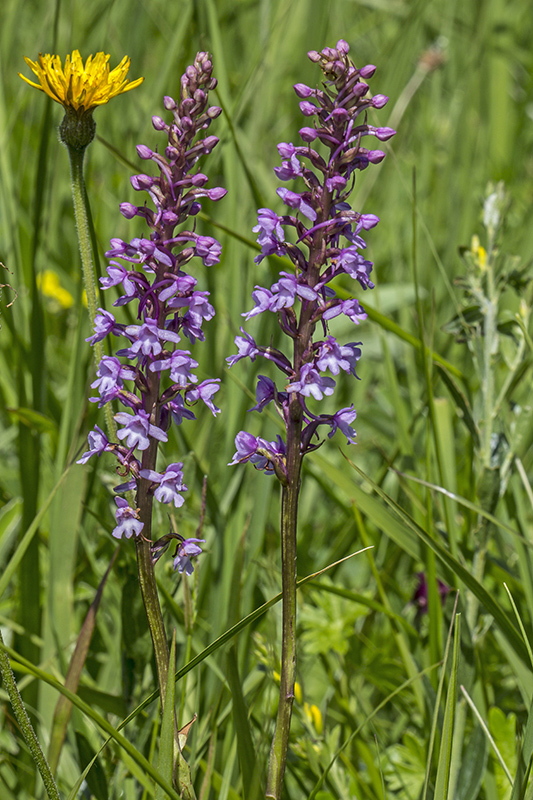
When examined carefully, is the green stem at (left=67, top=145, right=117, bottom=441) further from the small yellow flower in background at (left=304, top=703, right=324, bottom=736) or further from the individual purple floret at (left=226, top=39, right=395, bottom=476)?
the small yellow flower in background at (left=304, top=703, right=324, bottom=736)

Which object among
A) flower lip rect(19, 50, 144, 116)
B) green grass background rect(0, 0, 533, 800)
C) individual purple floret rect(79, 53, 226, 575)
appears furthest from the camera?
green grass background rect(0, 0, 533, 800)

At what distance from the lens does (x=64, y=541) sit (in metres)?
1.93

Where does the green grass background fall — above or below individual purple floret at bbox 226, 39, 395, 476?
below

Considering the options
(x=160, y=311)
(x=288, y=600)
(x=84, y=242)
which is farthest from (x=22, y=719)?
(x=84, y=242)

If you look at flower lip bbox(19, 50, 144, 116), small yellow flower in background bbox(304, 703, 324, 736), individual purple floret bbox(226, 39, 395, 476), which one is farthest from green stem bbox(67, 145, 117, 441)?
small yellow flower in background bbox(304, 703, 324, 736)

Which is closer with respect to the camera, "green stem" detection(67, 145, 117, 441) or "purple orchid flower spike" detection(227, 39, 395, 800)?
"purple orchid flower spike" detection(227, 39, 395, 800)

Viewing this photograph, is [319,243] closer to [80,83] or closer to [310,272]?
[310,272]

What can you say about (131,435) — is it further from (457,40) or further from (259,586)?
(457,40)

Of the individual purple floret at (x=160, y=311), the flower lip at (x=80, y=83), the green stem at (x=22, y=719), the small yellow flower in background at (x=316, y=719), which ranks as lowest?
the small yellow flower in background at (x=316, y=719)

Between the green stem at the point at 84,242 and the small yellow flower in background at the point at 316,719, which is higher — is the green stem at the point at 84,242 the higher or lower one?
the higher one

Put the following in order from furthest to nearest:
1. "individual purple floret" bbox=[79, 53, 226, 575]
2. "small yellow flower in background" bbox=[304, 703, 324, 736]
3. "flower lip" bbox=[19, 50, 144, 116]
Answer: "small yellow flower in background" bbox=[304, 703, 324, 736], "flower lip" bbox=[19, 50, 144, 116], "individual purple floret" bbox=[79, 53, 226, 575]

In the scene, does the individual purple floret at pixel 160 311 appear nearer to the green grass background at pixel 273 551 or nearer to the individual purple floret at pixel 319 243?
the individual purple floret at pixel 319 243

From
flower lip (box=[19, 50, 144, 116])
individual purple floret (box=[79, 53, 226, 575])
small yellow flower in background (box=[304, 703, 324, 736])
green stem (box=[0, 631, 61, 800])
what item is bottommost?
small yellow flower in background (box=[304, 703, 324, 736])

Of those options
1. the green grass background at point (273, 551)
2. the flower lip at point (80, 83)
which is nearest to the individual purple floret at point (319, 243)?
the green grass background at point (273, 551)
